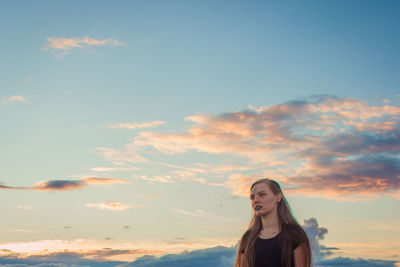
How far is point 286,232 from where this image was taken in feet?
34.8

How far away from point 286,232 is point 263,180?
131cm

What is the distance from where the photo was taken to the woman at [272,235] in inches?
408

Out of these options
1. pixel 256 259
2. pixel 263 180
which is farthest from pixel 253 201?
pixel 256 259

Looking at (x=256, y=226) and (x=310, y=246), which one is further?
(x=256, y=226)

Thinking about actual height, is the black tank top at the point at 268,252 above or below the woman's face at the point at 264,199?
below

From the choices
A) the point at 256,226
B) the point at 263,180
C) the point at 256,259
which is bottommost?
the point at 256,259

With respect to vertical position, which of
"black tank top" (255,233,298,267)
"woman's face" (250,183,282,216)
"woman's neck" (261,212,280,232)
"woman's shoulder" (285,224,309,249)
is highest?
"woman's face" (250,183,282,216)

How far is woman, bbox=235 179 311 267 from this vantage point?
1036cm

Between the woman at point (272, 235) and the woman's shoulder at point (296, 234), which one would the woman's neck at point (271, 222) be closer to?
the woman at point (272, 235)

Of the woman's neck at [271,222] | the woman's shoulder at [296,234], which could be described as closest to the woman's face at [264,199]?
the woman's neck at [271,222]

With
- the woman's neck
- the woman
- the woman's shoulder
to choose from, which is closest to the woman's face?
the woman

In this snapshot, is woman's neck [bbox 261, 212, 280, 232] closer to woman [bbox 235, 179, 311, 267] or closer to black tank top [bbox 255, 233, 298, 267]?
woman [bbox 235, 179, 311, 267]

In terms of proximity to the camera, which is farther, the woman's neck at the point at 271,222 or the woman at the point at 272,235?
the woman's neck at the point at 271,222

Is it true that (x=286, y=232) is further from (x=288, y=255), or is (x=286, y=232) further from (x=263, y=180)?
(x=263, y=180)
